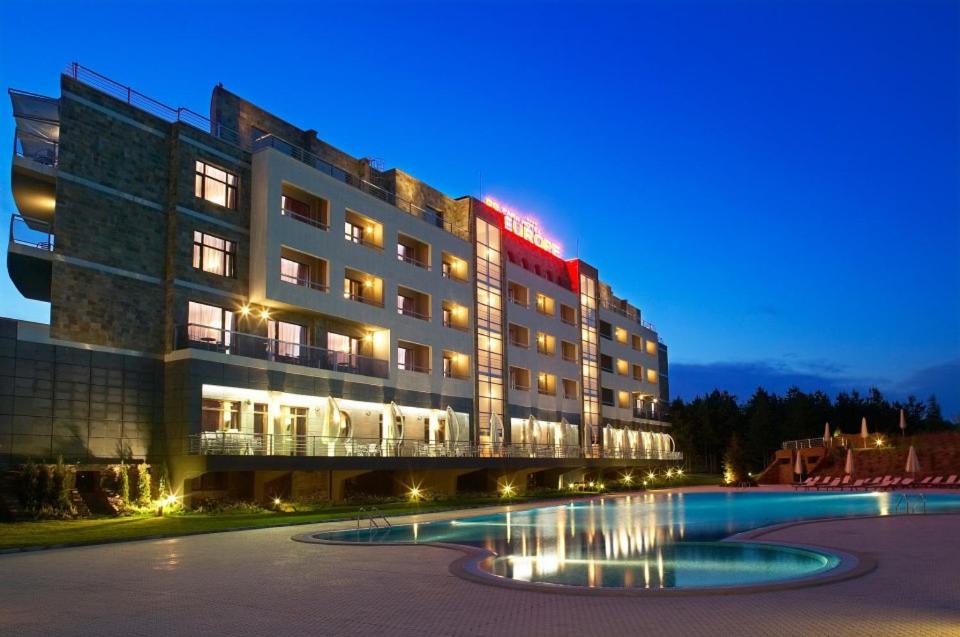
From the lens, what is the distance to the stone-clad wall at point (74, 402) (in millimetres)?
28609

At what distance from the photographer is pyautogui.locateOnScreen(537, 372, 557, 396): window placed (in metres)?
62.2

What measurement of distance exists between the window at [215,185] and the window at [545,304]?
30.1 meters

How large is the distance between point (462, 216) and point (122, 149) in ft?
83.5

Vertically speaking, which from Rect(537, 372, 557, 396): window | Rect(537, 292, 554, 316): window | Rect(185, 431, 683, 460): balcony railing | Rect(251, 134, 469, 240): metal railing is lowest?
Rect(185, 431, 683, 460): balcony railing

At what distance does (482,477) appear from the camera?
49.4 meters

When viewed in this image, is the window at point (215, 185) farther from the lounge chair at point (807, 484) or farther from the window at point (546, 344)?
the lounge chair at point (807, 484)

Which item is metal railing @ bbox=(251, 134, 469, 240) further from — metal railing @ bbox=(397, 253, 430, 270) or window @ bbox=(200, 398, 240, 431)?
window @ bbox=(200, 398, 240, 431)

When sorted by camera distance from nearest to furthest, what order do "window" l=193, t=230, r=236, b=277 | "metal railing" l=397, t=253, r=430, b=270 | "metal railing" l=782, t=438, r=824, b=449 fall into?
"window" l=193, t=230, r=236, b=277, "metal railing" l=397, t=253, r=430, b=270, "metal railing" l=782, t=438, r=824, b=449

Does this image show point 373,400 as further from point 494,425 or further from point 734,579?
point 734,579

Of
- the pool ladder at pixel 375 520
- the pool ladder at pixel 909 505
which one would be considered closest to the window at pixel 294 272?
the pool ladder at pixel 375 520

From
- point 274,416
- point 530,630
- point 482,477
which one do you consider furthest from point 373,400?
point 530,630

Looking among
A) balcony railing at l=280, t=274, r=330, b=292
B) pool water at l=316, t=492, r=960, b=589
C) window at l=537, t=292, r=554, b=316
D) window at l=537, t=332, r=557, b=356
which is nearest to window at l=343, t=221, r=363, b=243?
balcony railing at l=280, t=274, r=330, b=292

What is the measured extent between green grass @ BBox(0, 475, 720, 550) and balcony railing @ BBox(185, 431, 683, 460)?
2673mm

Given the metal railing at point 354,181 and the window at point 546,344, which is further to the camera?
the window at point 546,344
